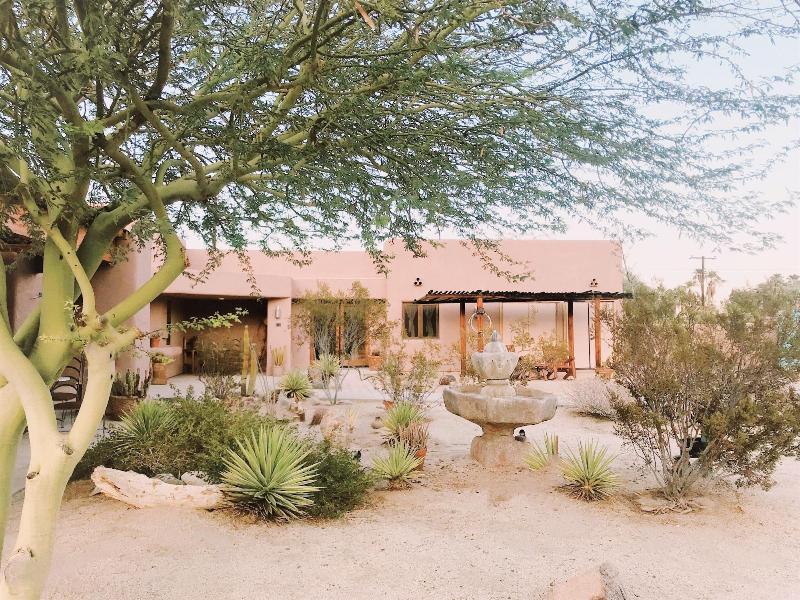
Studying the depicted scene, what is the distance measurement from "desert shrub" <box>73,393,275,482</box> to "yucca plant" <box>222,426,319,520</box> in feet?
1.59

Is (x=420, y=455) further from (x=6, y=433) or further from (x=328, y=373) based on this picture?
(x=328, y=373)

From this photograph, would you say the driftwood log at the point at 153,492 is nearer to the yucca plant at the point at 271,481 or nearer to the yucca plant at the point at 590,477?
the yucca plant at the point at 271,481

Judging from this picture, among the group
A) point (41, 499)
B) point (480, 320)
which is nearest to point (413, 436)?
point (41, 499)

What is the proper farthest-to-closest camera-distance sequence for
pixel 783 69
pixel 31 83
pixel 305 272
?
pixel 305 272 → pixel 783 69 → pixel 31 83

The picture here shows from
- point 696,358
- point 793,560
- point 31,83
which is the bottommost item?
point 793,560

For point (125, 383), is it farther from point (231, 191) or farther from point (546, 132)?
point (546, 132)

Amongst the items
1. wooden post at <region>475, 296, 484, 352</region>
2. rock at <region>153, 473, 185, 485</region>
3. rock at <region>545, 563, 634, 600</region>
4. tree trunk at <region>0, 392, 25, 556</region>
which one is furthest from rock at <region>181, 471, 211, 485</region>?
wooden post at <region>475, 296, 484, 352</region>

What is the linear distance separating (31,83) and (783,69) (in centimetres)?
443

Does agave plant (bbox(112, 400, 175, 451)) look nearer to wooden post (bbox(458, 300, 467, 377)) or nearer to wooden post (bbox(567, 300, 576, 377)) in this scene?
wooden post (bbox(458, 300, 467, 377))

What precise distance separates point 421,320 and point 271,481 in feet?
60.8

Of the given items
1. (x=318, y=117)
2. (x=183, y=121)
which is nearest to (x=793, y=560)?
(x=318, y=117)

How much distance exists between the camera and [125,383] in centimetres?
1086

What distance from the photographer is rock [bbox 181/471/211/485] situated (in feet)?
19.9

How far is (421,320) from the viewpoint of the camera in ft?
78.6
